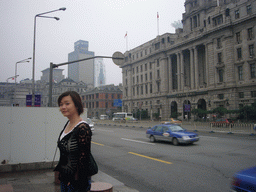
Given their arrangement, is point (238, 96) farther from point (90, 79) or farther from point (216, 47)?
point (90, 79)

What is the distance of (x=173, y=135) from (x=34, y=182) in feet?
34.3

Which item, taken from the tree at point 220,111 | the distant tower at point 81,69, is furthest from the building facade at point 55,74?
the distant tower at point 81,69

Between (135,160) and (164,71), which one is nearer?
(135,160)

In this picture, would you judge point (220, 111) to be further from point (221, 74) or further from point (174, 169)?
point (174, 169)

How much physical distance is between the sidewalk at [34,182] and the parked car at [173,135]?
8.21 metres

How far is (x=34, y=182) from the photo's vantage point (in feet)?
21.4

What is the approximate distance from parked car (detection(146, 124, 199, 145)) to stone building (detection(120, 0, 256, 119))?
20.5 m

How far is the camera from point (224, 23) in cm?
4650

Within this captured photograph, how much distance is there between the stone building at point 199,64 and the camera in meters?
43.5

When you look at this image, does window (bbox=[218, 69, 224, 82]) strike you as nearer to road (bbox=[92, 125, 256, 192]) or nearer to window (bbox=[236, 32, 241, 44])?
window (bbox=[236, 32, 241, 44])

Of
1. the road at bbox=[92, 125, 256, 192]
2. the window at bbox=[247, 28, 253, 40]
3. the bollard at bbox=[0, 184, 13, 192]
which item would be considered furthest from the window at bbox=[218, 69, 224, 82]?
the bollard at bbox=[0, 184, 13, 192]

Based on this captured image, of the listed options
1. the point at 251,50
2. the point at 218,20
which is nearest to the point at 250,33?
the point at 251,50

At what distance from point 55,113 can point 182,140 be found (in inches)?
362

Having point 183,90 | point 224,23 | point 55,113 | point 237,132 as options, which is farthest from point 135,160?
point 183,90
